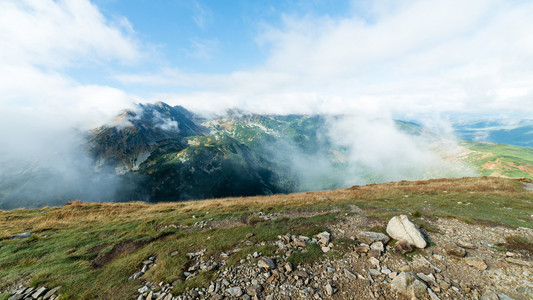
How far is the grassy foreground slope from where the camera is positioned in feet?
29.0

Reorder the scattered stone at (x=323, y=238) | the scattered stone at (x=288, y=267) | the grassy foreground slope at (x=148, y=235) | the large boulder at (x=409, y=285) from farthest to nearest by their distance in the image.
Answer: the scattered stone at (x=323, y=238)
the grassy foreground slope at (x=148, y=235)
the scattered stone at (x=288, y=267)
the large boulder at (x=409, y=285)

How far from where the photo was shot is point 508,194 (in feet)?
78.8

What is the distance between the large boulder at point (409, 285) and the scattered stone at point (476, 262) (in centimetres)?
321

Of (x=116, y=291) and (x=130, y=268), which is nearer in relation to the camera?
(x=116, y=291)

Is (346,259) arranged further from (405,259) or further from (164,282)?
(164,282)

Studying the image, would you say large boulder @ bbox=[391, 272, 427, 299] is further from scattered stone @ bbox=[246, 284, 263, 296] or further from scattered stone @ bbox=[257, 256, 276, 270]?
scattered stone @ bbox=[246, 284, 263, 296]

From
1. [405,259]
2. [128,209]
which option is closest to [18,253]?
[128,209]

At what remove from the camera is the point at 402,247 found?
991cm

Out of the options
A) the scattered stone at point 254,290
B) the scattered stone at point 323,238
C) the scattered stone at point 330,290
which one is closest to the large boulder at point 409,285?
the scattered stone at point 330,290

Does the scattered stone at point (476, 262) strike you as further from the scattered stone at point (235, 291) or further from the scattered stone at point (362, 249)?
the scattered stone at point (235, 291)

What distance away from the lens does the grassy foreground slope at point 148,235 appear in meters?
8.84

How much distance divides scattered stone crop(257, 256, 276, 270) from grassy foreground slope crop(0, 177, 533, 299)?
877 millimetres

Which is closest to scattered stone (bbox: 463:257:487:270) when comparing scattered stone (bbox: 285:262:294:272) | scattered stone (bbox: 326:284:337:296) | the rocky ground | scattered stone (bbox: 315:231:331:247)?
the rocky ground

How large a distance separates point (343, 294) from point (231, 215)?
1252cm
